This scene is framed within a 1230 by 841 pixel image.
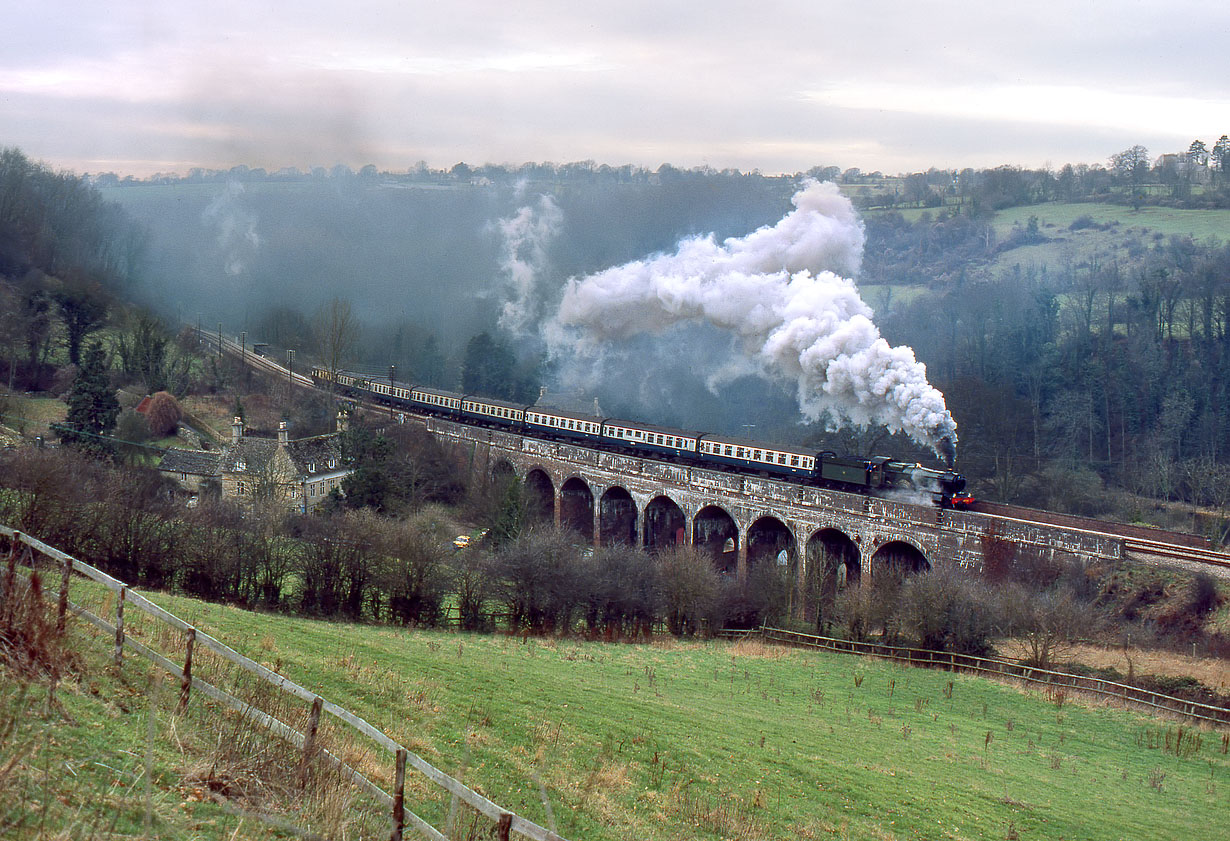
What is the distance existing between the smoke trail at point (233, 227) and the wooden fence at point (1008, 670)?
67439 mm

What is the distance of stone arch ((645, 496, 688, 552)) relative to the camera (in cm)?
4438

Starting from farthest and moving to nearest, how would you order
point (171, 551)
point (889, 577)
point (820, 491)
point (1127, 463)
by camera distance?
point (1127, 463) → point (820, 491) → point (889, 577) → point (171, 551)

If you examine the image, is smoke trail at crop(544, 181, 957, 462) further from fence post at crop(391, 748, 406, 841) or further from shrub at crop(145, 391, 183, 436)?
fence post at crop(391, 748, 406, 841)

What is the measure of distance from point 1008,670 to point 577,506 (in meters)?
27.0

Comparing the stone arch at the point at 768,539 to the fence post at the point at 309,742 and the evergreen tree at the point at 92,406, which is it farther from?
the fence post at the point at 309,742

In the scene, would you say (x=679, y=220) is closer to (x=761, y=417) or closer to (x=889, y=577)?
(x=761, y=417)

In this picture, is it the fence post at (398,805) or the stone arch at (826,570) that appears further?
the stone arch at (826,570)

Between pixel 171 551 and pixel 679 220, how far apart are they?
70218 millimetres

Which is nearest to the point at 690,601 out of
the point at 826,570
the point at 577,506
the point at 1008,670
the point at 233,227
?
the point at 826,570

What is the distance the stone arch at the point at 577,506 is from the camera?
48.1 meters

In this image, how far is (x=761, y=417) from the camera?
2717 inches

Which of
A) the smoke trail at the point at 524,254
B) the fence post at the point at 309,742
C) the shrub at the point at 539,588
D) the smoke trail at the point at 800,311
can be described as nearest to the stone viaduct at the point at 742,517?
the smoke trail at the point at 800,311

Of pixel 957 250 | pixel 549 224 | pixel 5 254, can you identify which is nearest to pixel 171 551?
pixel 5 254

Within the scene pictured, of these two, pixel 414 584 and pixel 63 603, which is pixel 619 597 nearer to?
pixel 414 584
